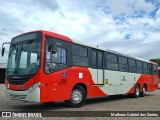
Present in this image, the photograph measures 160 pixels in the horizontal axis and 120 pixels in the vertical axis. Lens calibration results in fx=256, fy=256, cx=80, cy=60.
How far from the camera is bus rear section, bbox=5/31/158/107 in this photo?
32.5 ft

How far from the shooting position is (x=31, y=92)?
9742 mm

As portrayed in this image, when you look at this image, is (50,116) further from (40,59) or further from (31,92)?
(40,59)

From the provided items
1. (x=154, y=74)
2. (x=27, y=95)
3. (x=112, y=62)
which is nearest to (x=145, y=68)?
(x=154, y=74)

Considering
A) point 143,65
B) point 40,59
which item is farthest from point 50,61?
point 143,65

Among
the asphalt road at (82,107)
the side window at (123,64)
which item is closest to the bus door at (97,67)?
the asphalt road at (82,107)

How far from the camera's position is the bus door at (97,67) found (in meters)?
13.3

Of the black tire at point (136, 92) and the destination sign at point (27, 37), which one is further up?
the destination sign at point (27, 37)

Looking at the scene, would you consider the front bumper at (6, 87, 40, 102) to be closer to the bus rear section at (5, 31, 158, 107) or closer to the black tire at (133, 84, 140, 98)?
the bus rear section at (5, 31, 158, 107)

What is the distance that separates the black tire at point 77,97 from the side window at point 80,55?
1199 millimetres

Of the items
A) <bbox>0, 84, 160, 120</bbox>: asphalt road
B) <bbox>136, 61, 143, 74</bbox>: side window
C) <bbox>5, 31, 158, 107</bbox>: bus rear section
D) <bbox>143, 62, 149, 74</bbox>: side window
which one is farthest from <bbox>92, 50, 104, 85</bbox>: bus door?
<bbox>143, 62, 149, 74</bbox>: side window

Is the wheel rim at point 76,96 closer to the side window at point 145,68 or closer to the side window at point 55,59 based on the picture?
the side window at point 55,59

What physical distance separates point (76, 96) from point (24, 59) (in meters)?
2.94

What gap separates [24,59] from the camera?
415 inches

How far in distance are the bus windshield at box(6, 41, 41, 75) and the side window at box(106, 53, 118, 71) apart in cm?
562
